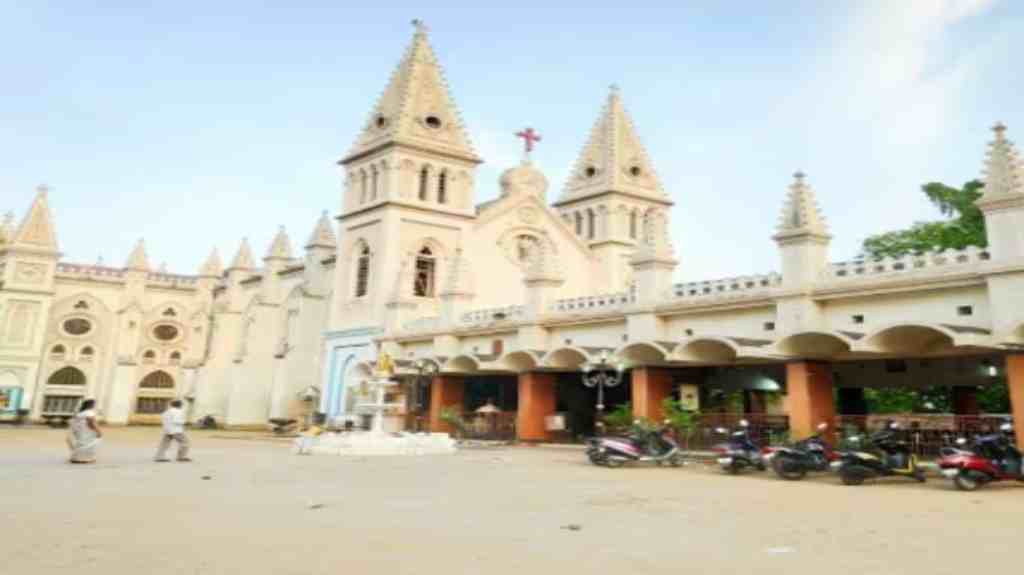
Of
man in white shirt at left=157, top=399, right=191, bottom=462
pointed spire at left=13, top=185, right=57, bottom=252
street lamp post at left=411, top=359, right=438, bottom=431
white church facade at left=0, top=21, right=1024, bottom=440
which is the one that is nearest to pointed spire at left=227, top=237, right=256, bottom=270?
white church facade at left=0, top=21, right=1024, bottom=440

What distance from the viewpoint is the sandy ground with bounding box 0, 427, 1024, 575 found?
621 cm

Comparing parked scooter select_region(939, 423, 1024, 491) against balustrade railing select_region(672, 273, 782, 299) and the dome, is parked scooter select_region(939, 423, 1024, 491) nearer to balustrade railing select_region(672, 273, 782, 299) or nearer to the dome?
balustrade railing select_region(672, 273, 782, 299)

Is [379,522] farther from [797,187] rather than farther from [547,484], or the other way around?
[797,187]

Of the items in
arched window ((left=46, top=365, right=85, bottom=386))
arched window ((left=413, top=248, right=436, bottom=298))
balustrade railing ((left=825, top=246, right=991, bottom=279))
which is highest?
arched window ((left=413, top=248, right=436, bottom=298))

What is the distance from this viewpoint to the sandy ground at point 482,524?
621 centimetres

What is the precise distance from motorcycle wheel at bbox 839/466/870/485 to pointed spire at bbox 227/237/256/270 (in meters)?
46.2

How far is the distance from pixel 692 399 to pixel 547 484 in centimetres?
1057

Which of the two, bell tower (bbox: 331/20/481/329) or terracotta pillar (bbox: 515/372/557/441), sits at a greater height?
bell tower (bbox: 331/20/481/329)

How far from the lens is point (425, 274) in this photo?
3697 centimetres

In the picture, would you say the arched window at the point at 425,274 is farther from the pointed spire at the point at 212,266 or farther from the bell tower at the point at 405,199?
the pointed spire at the point at 212,266

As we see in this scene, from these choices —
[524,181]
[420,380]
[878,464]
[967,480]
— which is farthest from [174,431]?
[524,181]

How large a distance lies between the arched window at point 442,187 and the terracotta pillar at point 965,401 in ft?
78.4

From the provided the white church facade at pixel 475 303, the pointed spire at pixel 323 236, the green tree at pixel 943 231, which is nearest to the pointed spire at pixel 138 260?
the white church facade at pixel 475 303

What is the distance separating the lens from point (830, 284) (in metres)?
18.7
